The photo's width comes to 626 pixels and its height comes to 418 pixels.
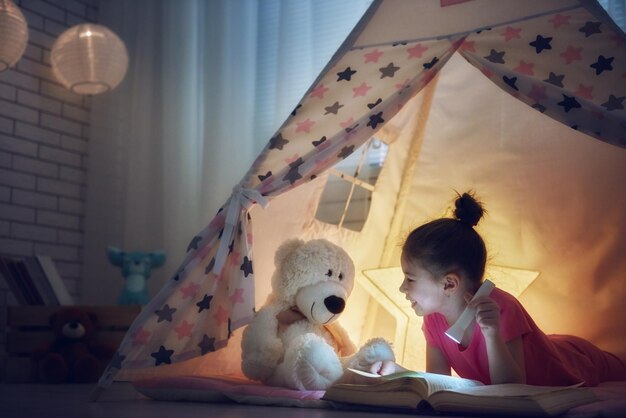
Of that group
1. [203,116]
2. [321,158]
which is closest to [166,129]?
[203,116]

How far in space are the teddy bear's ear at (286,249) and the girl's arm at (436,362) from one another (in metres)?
0.49

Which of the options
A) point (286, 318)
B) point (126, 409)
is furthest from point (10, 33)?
point (126, 409)

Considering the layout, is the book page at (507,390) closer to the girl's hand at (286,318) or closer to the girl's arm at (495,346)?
the girl's arm at (495,346)

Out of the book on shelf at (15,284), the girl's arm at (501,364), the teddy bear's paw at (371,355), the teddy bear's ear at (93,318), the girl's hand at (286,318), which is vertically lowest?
the girl's arm at (501,364)

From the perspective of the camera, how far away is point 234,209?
2014 mm

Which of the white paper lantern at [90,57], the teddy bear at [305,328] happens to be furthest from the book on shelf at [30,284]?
the teddy bear at [305,328]

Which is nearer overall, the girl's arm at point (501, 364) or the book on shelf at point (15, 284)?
the girl's arm at point (501, 364)

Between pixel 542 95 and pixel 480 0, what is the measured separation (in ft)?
1.00

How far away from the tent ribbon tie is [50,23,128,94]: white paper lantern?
1581 mm

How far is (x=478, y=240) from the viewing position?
1.88m

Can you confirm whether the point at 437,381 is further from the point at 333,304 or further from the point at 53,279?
the point at 53,279

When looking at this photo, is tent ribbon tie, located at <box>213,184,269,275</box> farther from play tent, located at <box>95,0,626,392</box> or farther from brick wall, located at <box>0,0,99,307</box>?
brick wall, located at <box>0,0,99,307</box>

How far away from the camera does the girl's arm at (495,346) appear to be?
167cm

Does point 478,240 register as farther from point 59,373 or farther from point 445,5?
point 59,373
